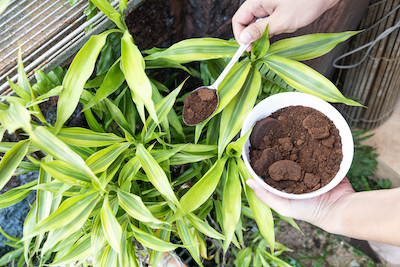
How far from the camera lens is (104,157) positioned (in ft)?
2.26

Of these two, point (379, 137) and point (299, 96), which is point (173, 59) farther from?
point (379, 137)

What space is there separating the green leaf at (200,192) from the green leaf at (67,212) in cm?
22

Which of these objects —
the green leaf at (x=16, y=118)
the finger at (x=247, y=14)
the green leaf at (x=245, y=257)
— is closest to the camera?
the green leaf at (x=16, y=118)

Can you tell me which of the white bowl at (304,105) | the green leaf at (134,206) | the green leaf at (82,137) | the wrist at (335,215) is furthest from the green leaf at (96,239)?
the wrist at (335,215)

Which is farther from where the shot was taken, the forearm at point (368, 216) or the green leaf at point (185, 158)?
the green leaf at point (185, 158)

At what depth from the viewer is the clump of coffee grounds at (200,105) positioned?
74cm

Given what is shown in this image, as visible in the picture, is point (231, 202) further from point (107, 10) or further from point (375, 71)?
point (375, 71)

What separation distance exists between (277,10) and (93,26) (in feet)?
1.77

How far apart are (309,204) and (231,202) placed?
9.1 inches

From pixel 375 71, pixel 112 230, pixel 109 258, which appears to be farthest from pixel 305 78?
pixel 375 71

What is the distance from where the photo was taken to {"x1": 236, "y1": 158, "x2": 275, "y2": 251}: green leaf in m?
0.76

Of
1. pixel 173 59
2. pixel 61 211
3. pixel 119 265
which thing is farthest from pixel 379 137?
pixel 61 211

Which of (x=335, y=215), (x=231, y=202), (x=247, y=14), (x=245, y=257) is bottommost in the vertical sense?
(x=245, y=257)

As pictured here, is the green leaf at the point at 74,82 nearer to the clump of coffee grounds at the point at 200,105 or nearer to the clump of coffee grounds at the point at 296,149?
the clump of coffee grounds at the point at 200,105
